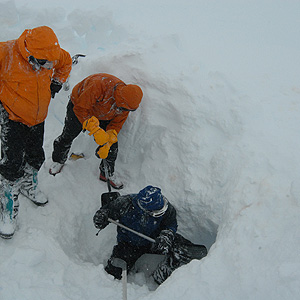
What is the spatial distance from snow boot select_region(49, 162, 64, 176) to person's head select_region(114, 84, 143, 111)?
4.32 ft

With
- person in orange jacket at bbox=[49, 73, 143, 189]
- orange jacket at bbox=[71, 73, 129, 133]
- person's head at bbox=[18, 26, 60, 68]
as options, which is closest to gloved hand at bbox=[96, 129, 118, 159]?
person in orange jacket at bbox=[49, 73, 143, 189]

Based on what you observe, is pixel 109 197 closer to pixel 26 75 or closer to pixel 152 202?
pixel 152 202

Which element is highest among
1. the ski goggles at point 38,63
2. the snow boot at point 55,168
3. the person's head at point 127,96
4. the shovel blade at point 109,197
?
the ski goggles at point 38,63

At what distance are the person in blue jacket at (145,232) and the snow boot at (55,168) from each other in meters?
0.97

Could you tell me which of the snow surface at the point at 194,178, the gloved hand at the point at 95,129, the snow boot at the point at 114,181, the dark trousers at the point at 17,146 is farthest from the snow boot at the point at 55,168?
the gloved hand at the point at 95,129

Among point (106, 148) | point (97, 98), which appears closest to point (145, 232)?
point (106, 148)

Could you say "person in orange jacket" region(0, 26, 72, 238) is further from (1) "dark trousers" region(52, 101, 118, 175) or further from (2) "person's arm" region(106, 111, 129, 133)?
(2) "person's arm" region(106, 111, 129, 133)

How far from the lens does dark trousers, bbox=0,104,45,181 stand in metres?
2.78

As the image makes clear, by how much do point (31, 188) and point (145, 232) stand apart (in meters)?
1.39

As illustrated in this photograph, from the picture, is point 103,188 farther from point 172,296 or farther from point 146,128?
point 172,296

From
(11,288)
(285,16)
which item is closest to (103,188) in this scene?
(11,288)

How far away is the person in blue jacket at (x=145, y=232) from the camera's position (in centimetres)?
311

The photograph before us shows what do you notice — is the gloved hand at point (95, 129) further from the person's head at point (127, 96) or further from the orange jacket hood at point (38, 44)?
the orange jacket hood at point (38, 44)

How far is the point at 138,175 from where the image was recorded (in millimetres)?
4047
